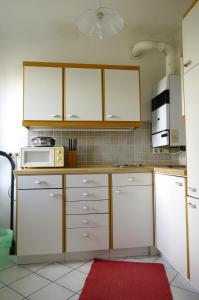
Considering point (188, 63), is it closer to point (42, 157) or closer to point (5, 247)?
point (42, 157)

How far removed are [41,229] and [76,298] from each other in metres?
0.68

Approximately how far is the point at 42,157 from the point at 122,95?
1.08 meters

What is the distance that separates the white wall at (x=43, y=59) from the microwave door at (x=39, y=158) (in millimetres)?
413

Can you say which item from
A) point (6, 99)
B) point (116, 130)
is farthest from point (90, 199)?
point (6, 99)

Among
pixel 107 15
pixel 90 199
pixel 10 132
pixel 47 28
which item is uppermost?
pixel 47 28

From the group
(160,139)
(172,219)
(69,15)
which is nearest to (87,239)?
(172,219)

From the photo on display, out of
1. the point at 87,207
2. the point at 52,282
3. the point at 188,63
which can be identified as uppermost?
the point at 188,63

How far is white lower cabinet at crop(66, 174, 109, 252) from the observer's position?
2.03m

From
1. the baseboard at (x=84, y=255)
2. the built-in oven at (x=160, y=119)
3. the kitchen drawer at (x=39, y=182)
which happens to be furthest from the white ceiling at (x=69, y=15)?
the baseboard at (x=84, y=255)

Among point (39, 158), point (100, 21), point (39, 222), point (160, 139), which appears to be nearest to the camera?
point (100, 21)

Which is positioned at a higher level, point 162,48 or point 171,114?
point 162,48

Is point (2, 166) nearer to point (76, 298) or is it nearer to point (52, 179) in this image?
point (52, 179)

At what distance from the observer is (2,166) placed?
2492mm

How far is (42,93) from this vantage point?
228 centimetres
